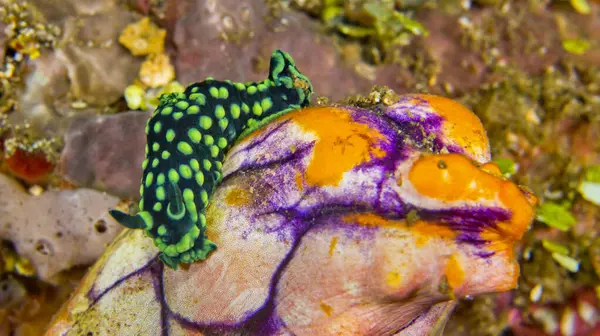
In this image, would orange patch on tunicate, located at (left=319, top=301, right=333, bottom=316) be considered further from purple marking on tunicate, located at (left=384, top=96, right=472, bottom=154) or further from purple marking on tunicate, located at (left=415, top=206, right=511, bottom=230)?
purple marking on tunicate, located at (left=384, top=96, right=472, bottom=154)

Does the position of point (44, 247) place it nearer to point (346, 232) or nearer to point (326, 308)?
point (326, 308)

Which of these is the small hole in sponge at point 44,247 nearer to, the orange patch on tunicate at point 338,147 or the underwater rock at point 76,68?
the underwater rock at point 76,68

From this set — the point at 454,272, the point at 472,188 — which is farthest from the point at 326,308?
the point at 472,188

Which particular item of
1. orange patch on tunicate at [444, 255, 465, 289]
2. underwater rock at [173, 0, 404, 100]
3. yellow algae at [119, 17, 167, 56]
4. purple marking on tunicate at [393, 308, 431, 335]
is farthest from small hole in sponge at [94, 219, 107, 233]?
orange patch on tunicate at [444, 255, 465, 289]

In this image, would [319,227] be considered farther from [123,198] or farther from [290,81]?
[123,198]

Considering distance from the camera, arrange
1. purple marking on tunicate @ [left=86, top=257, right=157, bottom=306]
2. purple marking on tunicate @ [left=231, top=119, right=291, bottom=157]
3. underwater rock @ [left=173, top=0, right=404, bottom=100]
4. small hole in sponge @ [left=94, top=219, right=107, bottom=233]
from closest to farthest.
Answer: purple marking on tunicate @ [left=231, top=119, right=291, bottom=157] → purple marking on tunicate @ [left=86, top=257, right=157, bottom=306] → small hole in sponge @ [left=94, top=219, right=107, bottom=233] → underwater rock @ [left=173, top=0, right=404, bottom=100]

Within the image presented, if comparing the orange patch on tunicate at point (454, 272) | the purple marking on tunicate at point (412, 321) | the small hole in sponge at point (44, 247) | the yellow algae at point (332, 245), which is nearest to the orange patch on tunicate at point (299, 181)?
the yellow algae at point (332, 245)
